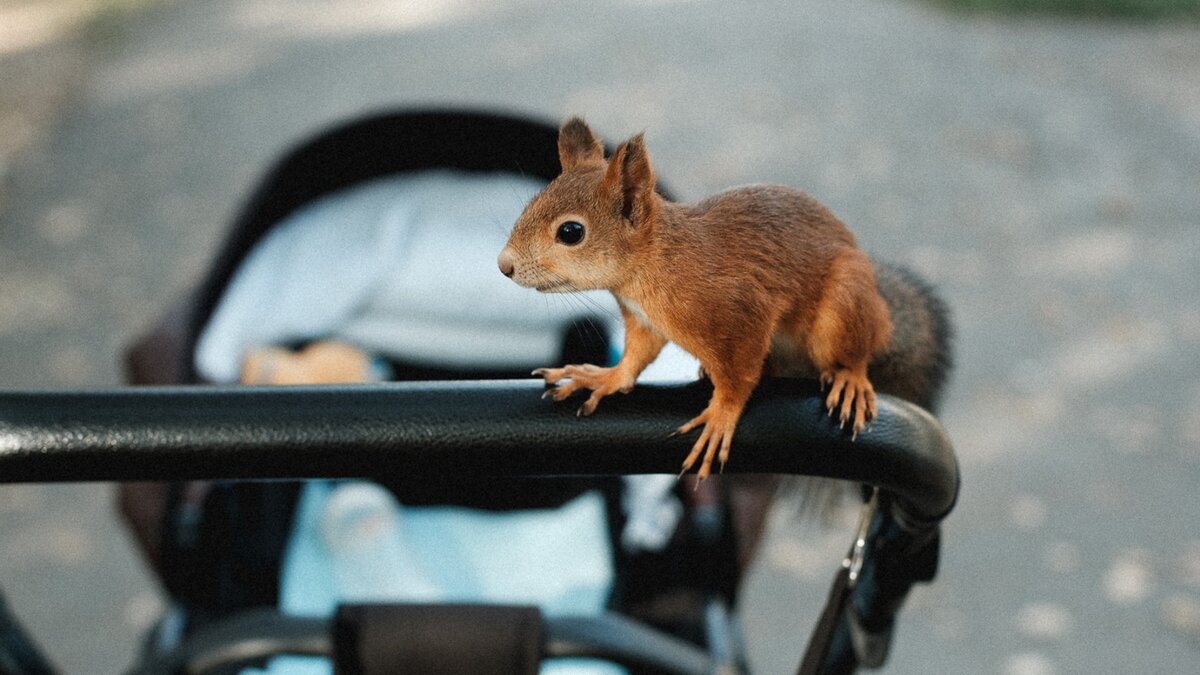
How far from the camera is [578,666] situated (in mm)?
1328

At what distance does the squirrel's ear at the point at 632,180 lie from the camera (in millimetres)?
533

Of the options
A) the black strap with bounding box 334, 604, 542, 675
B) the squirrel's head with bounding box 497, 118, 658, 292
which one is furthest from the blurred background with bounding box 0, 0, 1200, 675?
the squirrel's head with bounding box 497, 118, 658, 292

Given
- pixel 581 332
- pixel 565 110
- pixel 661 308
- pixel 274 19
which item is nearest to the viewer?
pixel 661 308

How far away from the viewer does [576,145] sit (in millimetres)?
581

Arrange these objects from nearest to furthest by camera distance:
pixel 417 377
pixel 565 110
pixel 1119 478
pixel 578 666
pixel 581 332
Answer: pixel 581 332, pixel 578 666, pixel 417 377, pixel 1119 478, pixel 565 110

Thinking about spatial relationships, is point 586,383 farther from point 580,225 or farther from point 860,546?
point 860,546

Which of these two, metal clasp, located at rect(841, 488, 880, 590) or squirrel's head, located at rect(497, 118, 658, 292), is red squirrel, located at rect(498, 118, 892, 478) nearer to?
squirrel's head, located at rect(497, 118, 658, 292)

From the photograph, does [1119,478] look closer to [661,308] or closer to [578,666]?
[578,666]

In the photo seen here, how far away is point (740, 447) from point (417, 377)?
137 cm

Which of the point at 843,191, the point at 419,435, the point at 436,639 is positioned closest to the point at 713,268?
the point at 419,435

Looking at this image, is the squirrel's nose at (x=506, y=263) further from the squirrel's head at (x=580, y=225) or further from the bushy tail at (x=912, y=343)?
the bushy tail at (x=912, y=343)

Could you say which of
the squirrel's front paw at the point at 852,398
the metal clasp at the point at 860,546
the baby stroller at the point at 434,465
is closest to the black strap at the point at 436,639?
the baby stroller at the point at 434,465

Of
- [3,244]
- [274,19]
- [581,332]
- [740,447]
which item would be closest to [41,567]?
[3,244]

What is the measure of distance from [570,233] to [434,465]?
18 cm
